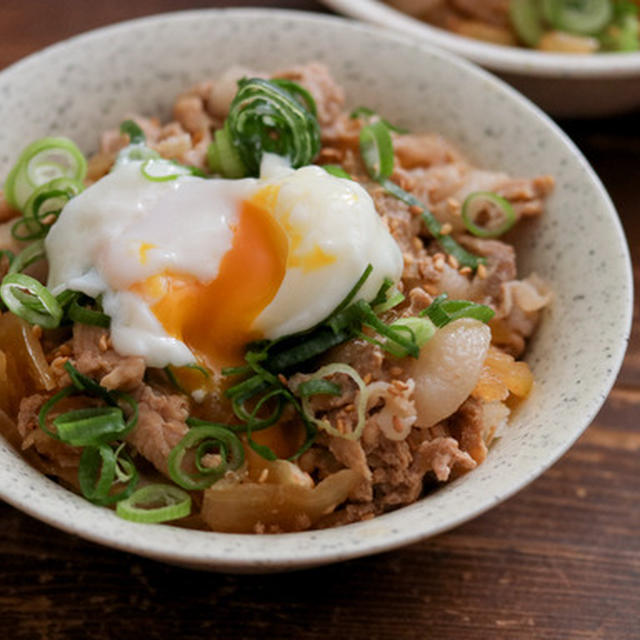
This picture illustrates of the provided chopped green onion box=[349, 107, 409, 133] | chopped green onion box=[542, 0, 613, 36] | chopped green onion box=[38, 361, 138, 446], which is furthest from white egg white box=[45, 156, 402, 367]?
chopped green onion box=[542, 0, 613, 36]

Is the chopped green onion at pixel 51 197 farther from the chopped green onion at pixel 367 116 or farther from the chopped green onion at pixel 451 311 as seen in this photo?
the chopped green onion at pixel 451 311

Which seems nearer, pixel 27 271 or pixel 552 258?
pixel 27 271

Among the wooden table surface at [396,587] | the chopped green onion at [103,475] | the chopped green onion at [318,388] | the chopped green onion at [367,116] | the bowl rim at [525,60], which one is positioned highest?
the chopped green onion at [367,116]

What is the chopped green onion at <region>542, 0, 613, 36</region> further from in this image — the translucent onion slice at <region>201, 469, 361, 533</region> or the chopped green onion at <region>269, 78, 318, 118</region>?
the translucent onion slice at <region>201, 469, 361, 533</region>

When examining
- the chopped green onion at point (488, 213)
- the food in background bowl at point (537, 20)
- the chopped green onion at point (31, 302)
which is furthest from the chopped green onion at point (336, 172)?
the food in background bowl at point (537, 20)

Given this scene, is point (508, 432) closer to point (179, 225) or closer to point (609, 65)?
point (179, 225)

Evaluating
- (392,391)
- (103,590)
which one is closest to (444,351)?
(392,391)
